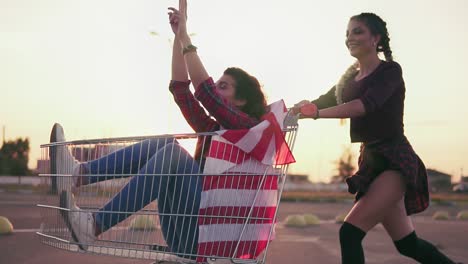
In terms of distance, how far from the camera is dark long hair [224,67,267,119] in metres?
4.55

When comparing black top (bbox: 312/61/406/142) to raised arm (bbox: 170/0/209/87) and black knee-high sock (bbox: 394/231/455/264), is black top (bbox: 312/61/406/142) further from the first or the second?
raised arm (bbox: 170/0/209/87)

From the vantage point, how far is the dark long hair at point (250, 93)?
455cm

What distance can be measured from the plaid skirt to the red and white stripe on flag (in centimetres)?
60

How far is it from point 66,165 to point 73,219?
34 centimetres

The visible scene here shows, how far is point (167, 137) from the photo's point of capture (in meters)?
3.86

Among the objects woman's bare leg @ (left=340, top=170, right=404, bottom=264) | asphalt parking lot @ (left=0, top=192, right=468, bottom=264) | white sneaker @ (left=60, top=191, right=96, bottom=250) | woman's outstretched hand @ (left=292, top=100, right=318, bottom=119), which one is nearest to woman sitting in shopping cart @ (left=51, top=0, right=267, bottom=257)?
white sneaker @ (left=60, top=191, right=96, bottom=250)

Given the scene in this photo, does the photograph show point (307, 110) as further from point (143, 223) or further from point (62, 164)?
point (62, 164)

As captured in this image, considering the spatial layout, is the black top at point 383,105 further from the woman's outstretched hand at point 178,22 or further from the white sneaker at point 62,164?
the white sneaker at point 62,164

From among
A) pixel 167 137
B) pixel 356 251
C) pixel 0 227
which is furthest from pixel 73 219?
pixel 0 227

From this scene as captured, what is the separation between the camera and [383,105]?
426cm

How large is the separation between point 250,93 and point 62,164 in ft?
4.15

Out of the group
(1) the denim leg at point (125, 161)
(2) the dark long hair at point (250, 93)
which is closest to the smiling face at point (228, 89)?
(2) the dark long hair at point (250, 93)

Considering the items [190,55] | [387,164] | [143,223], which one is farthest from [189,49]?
[387,164]

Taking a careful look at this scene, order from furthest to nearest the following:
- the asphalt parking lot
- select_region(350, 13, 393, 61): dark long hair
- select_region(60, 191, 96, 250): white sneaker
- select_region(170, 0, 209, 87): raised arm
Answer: the asphalt parking lot, select_region(350, 13, 393, 61): dark long hair, select_region(60, 191, 96, 250): white sneaker, select_region(170, 0, 209, 87): raised arm
